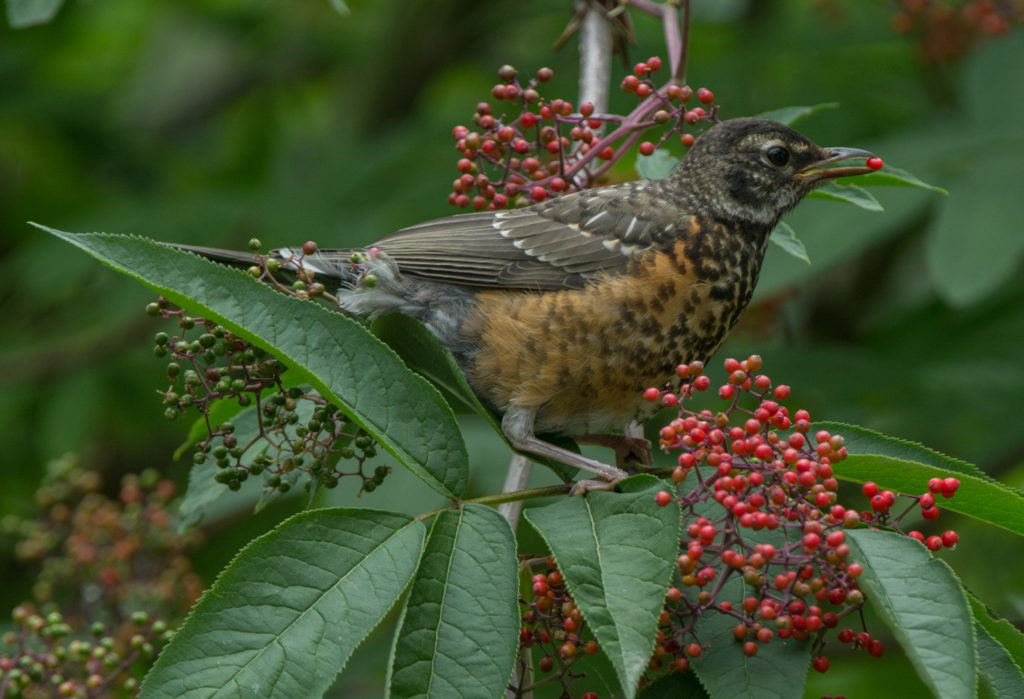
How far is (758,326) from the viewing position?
505cm

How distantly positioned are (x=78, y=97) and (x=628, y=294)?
3408mm

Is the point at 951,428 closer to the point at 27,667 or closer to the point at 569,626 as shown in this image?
the point at 569,626

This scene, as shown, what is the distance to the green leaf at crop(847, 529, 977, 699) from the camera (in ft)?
5.39

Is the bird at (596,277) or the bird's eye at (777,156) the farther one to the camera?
the bird's eye at (777,156)

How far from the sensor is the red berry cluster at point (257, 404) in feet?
7.57

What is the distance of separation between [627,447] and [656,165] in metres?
0.79

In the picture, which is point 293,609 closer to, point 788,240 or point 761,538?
point 761,538

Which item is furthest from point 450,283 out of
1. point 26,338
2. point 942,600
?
point 26,338

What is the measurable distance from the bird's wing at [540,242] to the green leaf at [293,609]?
1.22 m

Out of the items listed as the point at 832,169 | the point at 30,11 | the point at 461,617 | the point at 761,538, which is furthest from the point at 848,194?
the point at 30,11

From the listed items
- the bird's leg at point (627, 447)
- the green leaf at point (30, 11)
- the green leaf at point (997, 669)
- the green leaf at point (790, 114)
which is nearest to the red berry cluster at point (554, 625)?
the green leaf at point (997, 669)

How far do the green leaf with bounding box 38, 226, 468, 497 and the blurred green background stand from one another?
1.34 m

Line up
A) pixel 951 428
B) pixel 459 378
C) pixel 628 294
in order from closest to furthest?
pixel 459 378, pixel 628 294, pixel 951 428

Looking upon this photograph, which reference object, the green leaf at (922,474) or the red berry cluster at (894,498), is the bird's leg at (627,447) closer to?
the green leaf at (922,474)
